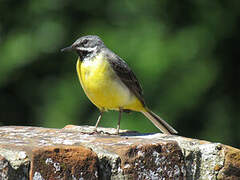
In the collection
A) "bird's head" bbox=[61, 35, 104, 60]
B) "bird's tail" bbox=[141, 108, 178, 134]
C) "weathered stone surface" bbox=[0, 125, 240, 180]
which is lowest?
"bird's tail" bbox=[141, 108, 178, 134]

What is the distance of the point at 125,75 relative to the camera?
15.4 ft

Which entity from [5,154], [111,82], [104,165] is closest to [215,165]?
[104,165]

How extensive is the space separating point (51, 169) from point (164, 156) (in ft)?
2.04

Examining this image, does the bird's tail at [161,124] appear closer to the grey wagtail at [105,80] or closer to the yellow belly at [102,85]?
the grey wagtail at [105,80]

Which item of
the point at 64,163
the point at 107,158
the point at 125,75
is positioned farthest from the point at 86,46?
the point at 64,163

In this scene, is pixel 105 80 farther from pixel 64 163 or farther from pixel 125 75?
pixel 64 163

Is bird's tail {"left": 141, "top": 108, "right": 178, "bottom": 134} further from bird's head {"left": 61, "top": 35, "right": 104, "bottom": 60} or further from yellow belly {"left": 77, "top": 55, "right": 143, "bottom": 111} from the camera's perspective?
bird's head {"left": 61, "top": 35, "right": 104, "bottom": 60}

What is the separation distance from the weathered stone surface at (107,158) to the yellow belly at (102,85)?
51.0 inches

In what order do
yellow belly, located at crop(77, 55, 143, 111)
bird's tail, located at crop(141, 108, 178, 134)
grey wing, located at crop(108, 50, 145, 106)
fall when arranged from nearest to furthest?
yellow belly, located at crop(77, 55, 143, 111) < grey wing, located at crop(108, 50, 145, 106) < bird's tail, located at crop(141, 108, 178, 134)

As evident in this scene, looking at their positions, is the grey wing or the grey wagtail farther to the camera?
the grey wing

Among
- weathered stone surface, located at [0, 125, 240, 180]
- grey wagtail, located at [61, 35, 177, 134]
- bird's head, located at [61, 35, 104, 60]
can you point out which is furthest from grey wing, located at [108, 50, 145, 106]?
weathered stone surface, located at [0, 125, 240, 180]

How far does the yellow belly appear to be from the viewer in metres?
4.26

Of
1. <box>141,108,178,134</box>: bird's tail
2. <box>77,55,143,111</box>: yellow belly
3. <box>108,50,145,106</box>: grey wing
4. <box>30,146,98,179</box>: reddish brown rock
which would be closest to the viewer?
<box>30,146,98,179</box>: reddish brown rock

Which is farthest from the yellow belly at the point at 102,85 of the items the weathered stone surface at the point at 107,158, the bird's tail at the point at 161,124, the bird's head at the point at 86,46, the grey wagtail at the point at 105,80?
the weathered stone surface at the point at 107,158
